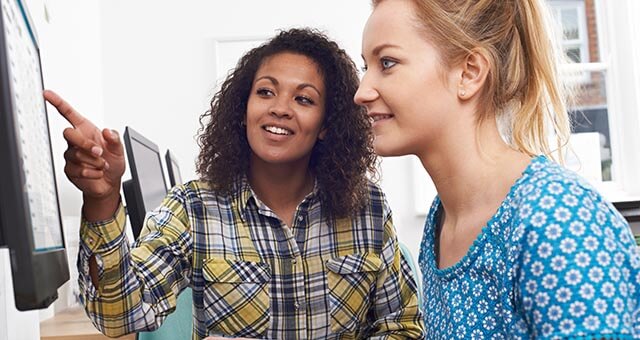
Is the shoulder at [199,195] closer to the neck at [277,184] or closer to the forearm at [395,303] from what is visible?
the neck at [277,184]

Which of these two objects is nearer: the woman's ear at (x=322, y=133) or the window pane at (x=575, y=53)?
the woman's ear at (x=322, y=133)

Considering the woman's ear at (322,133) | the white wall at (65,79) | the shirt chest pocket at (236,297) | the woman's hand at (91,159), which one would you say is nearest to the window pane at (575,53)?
the white wall at (65,79)

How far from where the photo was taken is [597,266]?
2.64ft

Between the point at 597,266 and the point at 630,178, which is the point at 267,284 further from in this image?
the point at 630,178

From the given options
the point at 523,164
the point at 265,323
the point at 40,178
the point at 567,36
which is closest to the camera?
the point at 40,178

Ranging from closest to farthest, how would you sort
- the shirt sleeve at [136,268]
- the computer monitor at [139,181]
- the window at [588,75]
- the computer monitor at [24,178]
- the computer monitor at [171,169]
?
the computer monitor at [24,178]
the shirt sleeve at [136,268]
the computer monitor at [139,181]
the computer monitor at [171,169]
the window at [588,75]

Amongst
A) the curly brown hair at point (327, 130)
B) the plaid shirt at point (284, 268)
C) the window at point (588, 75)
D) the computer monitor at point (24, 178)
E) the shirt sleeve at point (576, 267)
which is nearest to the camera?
the computer monitor at point (24, 178)

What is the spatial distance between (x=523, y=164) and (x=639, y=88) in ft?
8.98

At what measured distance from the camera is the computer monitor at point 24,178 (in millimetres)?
621

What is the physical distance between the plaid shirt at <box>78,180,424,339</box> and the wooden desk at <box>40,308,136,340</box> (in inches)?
13.3

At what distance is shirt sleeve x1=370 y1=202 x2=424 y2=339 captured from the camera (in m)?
1.46

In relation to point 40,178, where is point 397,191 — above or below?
below

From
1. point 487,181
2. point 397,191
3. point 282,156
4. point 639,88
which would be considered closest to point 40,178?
point 487,181

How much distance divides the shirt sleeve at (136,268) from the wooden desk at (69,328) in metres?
0.41
